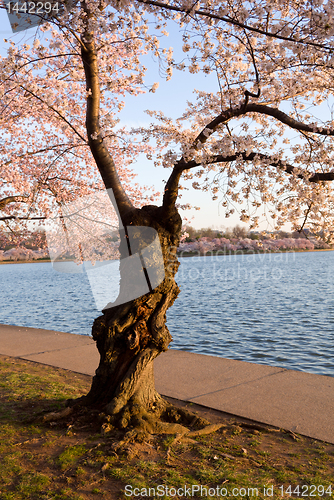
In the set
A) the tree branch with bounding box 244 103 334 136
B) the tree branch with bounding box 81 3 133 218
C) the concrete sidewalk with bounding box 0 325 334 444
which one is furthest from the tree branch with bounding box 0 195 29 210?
the tree branch with bounding box 244 103 334 136

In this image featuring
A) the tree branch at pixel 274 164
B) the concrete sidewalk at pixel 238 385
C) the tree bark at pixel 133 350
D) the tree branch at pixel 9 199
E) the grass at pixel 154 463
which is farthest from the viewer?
the tree branch at pixel 9 199

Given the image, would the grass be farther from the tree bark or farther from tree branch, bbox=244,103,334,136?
tree branch, bbox=244,103,334,136

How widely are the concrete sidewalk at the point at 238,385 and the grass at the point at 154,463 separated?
0.44 meters

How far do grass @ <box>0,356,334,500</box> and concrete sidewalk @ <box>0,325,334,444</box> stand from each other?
445 millimetres

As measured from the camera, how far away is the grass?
11.1 feet

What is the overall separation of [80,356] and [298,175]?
6091 millimetres

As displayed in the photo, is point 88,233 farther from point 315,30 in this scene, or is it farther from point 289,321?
point 315,30

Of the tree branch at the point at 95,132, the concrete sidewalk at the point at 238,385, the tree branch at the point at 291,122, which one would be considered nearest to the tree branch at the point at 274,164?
the tree branch at the point at 291,122

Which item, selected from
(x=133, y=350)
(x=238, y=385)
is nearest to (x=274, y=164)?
(x=133, y=350)

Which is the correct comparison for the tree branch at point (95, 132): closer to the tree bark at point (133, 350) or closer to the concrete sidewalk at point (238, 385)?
the tree bark at point (133, 350)

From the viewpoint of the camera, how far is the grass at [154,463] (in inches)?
133

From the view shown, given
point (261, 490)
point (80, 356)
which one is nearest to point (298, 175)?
point (261, 490)

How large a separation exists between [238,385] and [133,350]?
2499 mm

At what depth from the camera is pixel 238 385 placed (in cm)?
654
